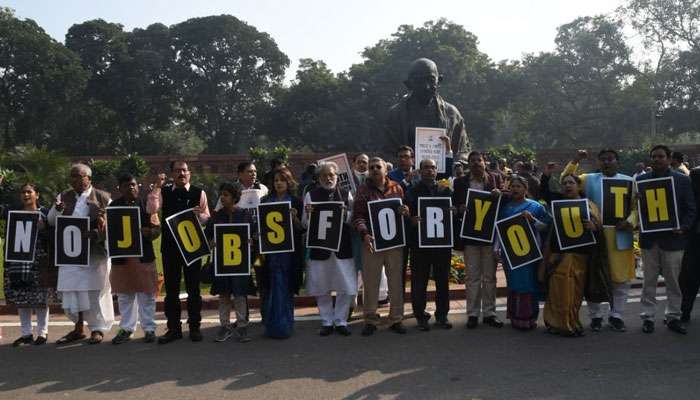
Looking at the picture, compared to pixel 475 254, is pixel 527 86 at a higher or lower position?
higher

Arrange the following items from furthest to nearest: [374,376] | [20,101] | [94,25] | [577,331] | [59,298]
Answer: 1. [94,25]
2. [20,101]
3. [59,298]
4. [577,331]
5. [374,376]

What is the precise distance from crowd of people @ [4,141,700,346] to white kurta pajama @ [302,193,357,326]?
1 cm

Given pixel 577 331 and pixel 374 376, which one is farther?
pixel 577 331

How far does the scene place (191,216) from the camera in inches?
245

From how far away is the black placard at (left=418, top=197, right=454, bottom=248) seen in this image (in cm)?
643

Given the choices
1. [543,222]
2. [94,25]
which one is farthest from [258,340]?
[94,25]

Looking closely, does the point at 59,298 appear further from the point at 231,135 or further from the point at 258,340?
the point at 231,135

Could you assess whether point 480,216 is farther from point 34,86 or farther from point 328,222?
point 34,86

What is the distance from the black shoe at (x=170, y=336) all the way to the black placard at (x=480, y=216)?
9.53ft

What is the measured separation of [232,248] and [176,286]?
0.68 meters

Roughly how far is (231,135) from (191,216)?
39089 millimetres

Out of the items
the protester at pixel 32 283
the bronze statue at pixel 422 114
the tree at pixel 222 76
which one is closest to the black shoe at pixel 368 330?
the protester at pixel 32 283

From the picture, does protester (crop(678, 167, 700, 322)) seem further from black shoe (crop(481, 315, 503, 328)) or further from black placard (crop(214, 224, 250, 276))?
black placard (crop(214, 224, 250, 276))

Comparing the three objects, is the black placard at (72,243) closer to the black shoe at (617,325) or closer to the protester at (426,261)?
the protester at (426,261)
